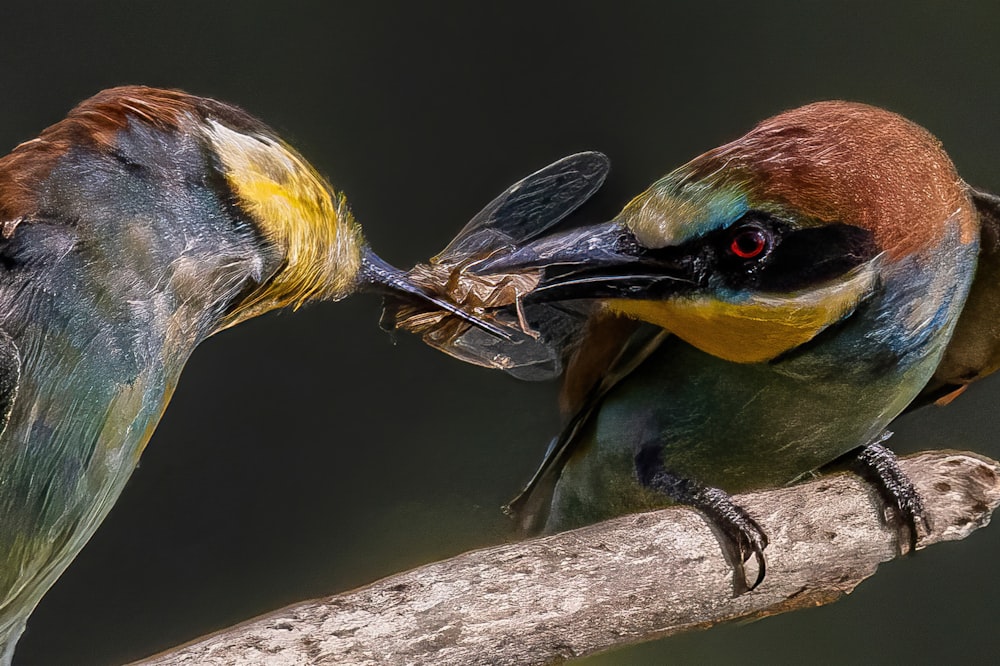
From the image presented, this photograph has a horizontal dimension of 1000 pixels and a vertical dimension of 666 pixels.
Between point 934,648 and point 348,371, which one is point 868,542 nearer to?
point 934,648

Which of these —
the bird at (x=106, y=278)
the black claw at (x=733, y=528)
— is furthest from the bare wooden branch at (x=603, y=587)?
the bird at (x=106, y=278)

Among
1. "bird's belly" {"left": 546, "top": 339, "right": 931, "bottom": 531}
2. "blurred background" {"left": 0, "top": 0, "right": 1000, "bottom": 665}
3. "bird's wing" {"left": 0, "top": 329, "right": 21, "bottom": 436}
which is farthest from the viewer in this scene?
"bird's belly" {"left": 546, "top": 339, "right": 931, "bottom": 531}

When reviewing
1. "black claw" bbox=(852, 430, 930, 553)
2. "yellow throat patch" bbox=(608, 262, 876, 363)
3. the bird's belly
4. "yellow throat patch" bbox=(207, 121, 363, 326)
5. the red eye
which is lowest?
"black claw" bbox=(852, 430, 930, 553)

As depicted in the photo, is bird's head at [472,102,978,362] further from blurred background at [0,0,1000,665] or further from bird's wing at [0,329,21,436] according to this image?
bird's wing at [0,329,21,436]

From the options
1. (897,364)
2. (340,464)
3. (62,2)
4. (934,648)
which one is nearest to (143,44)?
(62,2)

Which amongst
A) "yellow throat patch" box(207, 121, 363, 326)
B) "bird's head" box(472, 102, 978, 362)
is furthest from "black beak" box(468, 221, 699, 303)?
"yellow throat patch" box(207, 121, 363, 326)

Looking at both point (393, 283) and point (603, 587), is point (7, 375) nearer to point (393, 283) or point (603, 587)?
point (393, 283)

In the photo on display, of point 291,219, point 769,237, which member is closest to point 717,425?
point 769,237
